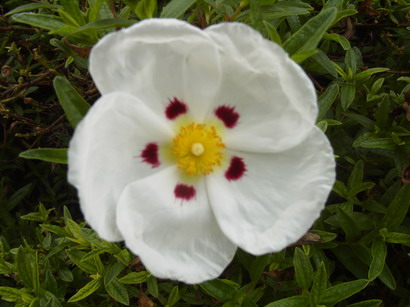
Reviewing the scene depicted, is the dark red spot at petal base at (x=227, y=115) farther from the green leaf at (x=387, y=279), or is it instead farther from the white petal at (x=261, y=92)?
the green leaf at (x=387, y=279)

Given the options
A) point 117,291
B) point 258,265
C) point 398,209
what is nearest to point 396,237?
point 398,209

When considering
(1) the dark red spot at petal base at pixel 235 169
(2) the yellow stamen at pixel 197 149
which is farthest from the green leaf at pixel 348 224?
(2) the yellow stamen at pixel 197 149

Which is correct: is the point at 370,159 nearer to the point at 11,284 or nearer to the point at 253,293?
the point at 253,293

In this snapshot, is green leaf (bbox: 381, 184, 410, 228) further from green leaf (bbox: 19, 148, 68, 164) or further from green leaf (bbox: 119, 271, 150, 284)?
green leaf (bbox: 19, 148, 68, 164)

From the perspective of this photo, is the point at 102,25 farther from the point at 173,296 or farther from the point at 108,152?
the point at 173,296

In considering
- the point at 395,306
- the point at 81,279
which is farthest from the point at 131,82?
the point at 395,306

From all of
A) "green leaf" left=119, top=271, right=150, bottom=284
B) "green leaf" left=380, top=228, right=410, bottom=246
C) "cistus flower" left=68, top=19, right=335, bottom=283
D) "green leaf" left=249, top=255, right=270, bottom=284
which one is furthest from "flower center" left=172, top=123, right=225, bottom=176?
"green leaf" left=380, top=228, right=410, bottom=246
